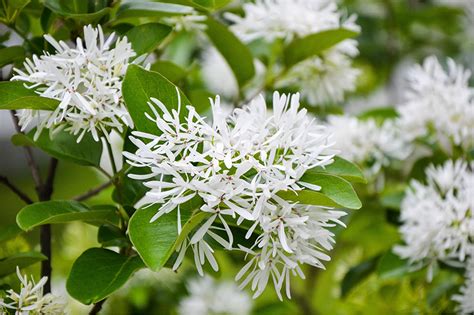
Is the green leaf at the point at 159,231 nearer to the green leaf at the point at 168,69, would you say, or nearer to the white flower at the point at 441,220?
the green leaf at the point at 168,69

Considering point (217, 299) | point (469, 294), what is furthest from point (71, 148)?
point (217, 299)

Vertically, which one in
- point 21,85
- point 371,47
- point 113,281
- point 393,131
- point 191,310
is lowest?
point 191,310

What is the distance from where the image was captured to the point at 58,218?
54 cm

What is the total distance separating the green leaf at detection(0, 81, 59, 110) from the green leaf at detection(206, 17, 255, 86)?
0.98ft

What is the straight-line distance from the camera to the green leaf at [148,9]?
2.14ft

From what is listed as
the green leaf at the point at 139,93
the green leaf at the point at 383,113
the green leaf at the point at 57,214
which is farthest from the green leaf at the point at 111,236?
the green leaf at the point at 383,113

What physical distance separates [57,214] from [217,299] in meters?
0.81

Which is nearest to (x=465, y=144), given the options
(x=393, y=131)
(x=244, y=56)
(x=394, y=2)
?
(x=393, y=131)

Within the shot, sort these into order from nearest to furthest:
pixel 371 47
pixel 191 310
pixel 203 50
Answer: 1. pixel 191 310
2. pixel 203 50
3. pixel 371 47

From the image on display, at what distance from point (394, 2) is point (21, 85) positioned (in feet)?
4.56

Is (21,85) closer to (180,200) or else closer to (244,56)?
(180,200)

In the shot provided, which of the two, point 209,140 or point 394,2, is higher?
point 209,140

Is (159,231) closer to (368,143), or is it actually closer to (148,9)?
(148,9)

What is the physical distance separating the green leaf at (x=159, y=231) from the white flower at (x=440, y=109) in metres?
0.54
